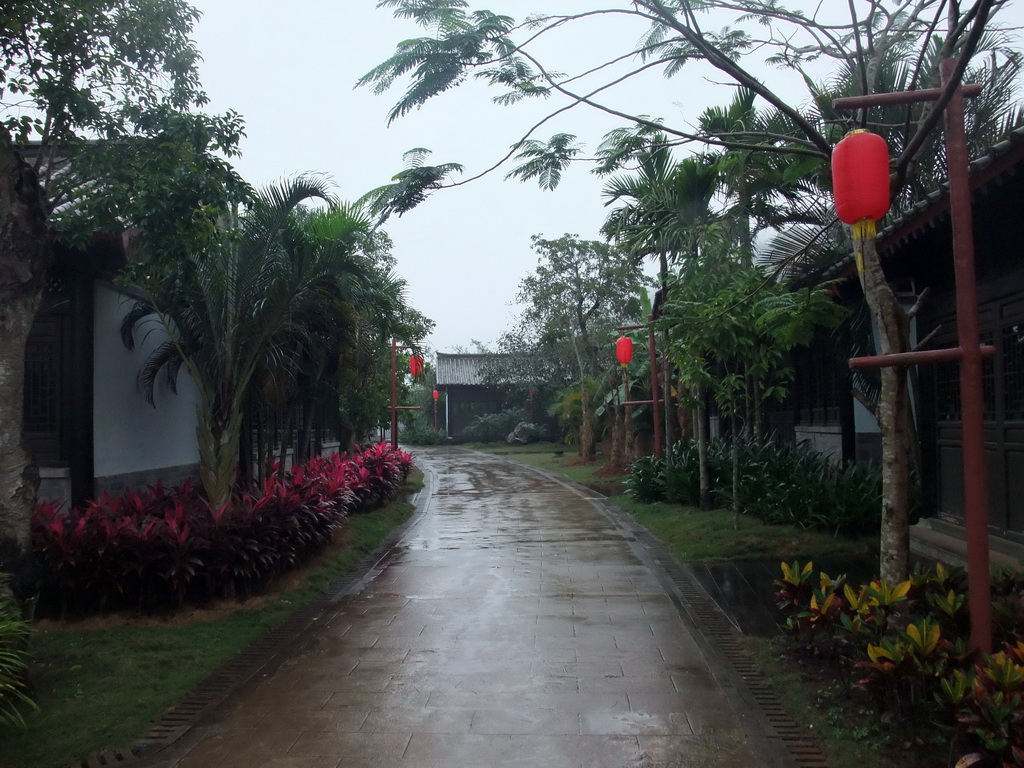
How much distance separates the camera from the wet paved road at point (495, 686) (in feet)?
15.2

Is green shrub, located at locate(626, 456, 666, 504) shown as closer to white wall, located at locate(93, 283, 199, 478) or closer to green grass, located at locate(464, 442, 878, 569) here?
green grass, located at locate(464, 442, 878, 569)

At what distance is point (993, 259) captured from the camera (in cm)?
768

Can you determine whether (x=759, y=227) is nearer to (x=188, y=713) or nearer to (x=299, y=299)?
(x=299, y=299)

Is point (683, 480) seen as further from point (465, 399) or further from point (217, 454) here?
point (465, 399)

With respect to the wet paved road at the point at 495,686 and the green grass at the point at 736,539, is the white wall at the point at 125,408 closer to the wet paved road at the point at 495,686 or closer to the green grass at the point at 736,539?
the wet paved road at the point at 495,686

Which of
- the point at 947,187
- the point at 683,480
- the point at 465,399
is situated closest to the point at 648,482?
the point at 683,480

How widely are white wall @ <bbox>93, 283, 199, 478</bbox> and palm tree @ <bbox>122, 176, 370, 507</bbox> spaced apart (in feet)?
1.93

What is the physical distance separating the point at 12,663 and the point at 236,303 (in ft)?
15.1

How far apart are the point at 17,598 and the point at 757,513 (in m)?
8.76

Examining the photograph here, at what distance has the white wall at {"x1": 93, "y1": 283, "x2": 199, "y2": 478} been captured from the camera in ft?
30.4

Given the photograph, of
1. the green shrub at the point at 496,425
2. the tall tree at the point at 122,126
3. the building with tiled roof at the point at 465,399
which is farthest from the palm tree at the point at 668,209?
the building with tiled roof at the point at 465,399

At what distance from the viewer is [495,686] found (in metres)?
5.70

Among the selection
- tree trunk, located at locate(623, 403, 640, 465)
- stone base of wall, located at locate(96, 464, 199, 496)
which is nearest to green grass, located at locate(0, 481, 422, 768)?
stone base of wall, located at locate(96, 464, 199, 496)

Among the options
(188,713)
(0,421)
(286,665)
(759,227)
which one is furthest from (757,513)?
(0,421)
